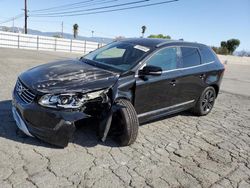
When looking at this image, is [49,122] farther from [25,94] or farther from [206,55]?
[206,55]

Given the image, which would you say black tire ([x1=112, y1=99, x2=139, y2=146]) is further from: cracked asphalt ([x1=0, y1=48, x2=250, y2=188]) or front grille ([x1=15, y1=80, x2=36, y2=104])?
front grille ([x1=15, y1=80, x2=36, y2=104])

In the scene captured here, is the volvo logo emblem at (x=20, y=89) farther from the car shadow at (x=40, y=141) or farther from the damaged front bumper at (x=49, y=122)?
the car shadow at (x=40, y=141)

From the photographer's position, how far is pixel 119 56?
5.01 m

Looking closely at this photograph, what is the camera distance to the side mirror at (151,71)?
4.24m

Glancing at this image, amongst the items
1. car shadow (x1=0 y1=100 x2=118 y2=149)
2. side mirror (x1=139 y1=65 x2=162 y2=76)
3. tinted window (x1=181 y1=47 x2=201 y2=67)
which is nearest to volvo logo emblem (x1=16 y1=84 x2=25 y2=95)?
car shadow (x1=0 y1=100 x2=118 y2=149)

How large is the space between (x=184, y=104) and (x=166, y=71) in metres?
1.05

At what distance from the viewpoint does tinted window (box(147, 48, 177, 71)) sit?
4637mm

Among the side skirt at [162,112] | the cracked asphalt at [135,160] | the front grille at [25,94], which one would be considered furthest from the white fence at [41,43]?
the side skirt at [162,112]

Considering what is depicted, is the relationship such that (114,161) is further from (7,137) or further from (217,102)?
(217,102)

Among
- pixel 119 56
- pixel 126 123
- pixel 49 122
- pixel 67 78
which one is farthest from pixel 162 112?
pixel 49 122

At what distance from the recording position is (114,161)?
3.60 meters

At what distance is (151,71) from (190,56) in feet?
5.37

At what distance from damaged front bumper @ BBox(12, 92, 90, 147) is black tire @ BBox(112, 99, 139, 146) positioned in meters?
0.56

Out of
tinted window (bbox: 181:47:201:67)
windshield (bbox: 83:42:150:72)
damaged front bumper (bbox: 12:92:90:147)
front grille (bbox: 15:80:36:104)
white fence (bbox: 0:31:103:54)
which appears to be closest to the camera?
damaged front bumper (bbox: 12:92:90:147)
